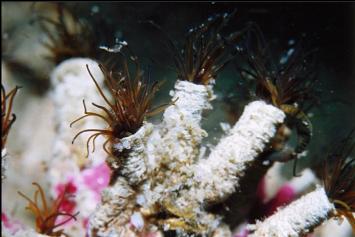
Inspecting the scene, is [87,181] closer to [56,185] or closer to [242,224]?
[56,185]

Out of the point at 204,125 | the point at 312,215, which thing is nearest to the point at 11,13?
the point at 204,125

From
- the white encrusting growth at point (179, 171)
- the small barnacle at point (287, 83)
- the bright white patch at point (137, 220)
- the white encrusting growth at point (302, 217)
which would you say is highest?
the small barnacle at point (287, 83)

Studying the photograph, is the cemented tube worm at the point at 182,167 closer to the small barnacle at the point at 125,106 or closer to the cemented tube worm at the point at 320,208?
the small barnacle at the point at 125,106

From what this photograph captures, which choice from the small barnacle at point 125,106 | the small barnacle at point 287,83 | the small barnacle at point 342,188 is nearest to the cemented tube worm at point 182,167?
the small barnacle at point 125,106

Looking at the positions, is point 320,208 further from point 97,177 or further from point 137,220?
point 97,177

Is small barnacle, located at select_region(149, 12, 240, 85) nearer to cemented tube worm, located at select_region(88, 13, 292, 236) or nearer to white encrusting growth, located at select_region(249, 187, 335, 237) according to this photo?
cemented tube worm, located at select_region(88, 13, 292, 236)
